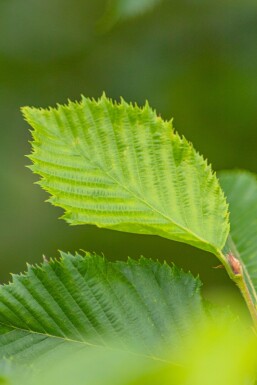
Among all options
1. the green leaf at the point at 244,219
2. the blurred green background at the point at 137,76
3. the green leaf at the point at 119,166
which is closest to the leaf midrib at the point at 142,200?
the green leaf at the point at 119,166

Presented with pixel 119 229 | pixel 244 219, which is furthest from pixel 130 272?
pixel 244 219

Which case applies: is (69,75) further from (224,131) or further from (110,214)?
(110,214)

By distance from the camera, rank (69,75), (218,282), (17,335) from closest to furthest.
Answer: (17,335) < (218,282) < (69,75)

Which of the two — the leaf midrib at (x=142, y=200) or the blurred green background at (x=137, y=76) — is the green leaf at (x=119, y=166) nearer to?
the leaf midrib at (x=142, y=200)

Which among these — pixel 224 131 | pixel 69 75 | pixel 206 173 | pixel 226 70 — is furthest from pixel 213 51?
pixel 206 173

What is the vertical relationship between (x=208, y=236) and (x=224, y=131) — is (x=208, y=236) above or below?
below

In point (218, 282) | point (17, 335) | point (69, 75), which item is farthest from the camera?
point (69, 75)

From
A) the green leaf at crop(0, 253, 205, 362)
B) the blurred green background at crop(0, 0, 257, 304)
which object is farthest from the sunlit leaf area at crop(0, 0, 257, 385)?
the blurred green background at crop(0, 0, 257, 304)
